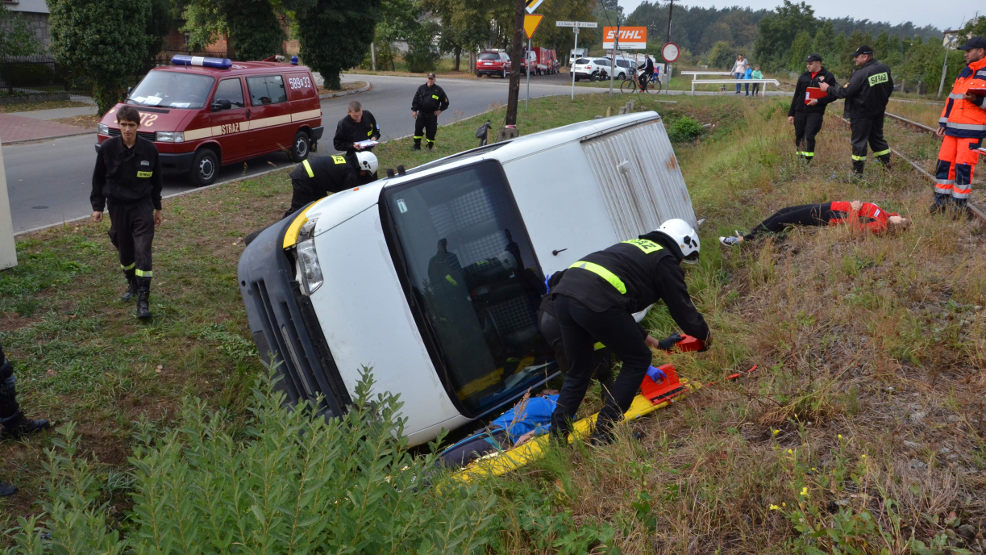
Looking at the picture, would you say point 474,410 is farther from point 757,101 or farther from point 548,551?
point 757,101

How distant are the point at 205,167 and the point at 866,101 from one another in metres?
9.56

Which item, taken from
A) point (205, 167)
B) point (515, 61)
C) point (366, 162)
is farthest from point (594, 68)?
point (366, 162)

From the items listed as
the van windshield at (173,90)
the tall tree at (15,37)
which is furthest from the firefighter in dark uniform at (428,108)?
the tall tree at (15,37)

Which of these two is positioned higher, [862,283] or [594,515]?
[862,283]

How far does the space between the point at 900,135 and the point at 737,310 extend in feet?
31.8

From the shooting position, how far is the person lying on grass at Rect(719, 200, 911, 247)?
6531 millimetres

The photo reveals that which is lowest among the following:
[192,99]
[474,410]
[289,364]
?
[474,410]

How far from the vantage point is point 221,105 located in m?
11.6

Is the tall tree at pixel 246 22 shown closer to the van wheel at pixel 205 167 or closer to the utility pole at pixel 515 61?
the utility pole at pixel 515 61

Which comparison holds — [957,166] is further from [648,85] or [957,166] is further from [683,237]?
[648,85]

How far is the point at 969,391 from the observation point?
3.96 meters

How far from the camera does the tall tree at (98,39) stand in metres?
18.0

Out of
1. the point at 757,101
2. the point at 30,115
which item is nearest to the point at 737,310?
the point at 757,101

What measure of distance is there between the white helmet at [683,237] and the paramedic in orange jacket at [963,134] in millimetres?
4025
